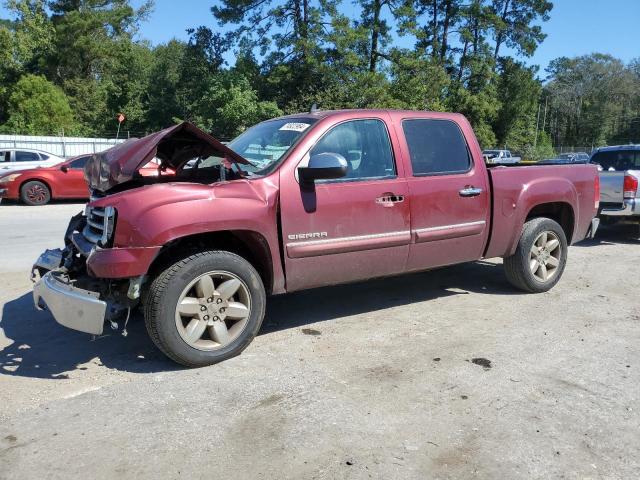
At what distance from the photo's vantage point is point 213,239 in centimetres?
437

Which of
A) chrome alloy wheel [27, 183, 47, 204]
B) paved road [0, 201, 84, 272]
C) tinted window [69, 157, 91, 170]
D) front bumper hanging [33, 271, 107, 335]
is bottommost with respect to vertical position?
paved road [0, 201, 84, 272]

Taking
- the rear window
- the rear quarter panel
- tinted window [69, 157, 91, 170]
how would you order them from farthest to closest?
tinted window [69, 157, 91, 170], the rear window, the rear quarter panel

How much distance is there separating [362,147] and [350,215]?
65 cm

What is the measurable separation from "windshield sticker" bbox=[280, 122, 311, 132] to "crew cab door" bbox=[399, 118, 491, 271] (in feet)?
2.91

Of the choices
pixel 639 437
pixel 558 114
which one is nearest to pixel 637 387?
pixel 639 437

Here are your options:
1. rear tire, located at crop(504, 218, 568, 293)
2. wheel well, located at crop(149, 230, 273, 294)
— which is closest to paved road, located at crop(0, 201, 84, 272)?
wheel well, located at crop(149, 230, 273, 294)

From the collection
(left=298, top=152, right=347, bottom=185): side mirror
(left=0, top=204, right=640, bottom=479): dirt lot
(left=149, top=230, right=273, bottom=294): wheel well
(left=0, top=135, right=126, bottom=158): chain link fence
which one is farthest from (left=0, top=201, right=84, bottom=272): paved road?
(left=0, top=135, right=126, bottom=158): chain link fence

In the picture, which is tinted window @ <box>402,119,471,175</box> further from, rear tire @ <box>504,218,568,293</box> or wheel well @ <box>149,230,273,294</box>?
wheel well @ <box>149,230,273,294</box>

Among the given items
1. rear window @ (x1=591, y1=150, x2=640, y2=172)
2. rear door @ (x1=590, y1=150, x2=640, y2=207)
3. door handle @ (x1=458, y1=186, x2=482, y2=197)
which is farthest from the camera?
rear window @ (x1=591, y1=150, x2=640, y2=172)

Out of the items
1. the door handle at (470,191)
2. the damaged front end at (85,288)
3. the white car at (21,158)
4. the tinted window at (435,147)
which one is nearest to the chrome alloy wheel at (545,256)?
the door handle at (470,191)

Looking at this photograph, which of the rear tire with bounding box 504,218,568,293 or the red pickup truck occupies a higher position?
the red pickup truck

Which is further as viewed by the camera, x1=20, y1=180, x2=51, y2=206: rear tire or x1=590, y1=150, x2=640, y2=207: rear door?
x1=20, y1=180, x2=51, y2=206: rear tire

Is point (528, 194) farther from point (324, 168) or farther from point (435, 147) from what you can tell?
point (324, 168)

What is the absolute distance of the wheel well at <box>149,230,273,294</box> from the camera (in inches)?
164
